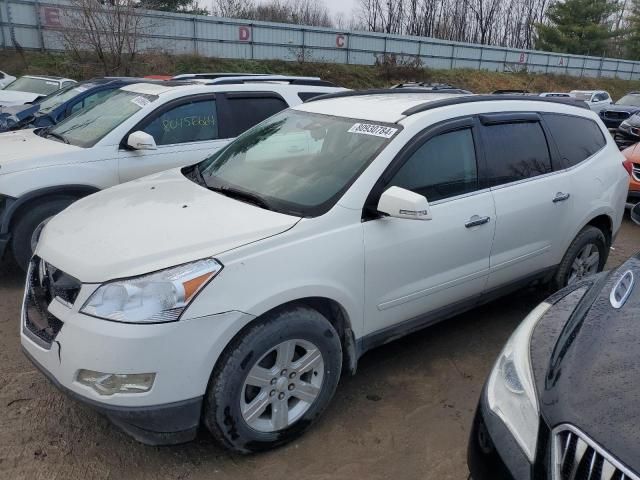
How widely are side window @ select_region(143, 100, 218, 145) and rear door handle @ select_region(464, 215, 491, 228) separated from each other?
3.18 meters

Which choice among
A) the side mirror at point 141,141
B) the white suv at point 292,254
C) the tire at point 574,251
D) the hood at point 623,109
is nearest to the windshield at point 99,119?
the side mirror at point 141,141

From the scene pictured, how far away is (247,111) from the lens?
5941 millimetres

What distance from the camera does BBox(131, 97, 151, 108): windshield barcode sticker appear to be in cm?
541

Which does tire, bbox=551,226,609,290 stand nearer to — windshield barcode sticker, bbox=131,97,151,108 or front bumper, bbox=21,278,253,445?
front bumper, bbox=21,278,253,445

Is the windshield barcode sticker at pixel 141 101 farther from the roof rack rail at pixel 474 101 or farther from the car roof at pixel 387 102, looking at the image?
the roof rack rail at pixel 474 101

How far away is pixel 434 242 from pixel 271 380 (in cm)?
126

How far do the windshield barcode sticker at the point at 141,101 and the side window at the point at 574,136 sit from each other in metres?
3.63

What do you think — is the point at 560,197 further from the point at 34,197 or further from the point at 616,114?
the point at 616,114

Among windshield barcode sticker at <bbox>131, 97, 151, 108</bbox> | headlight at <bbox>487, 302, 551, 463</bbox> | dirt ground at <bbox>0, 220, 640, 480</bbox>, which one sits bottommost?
dirt ground at <bbox>0, 220, 640, 480</bbox>

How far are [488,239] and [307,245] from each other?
1.42 m

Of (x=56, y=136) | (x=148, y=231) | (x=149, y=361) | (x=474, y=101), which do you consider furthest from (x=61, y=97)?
(x=149, y=361)

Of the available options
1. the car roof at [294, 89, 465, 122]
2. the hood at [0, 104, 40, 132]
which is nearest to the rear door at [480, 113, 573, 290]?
the car roof at [294, 89, 465, 122]

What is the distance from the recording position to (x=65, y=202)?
489cm

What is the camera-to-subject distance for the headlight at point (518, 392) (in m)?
1.82
